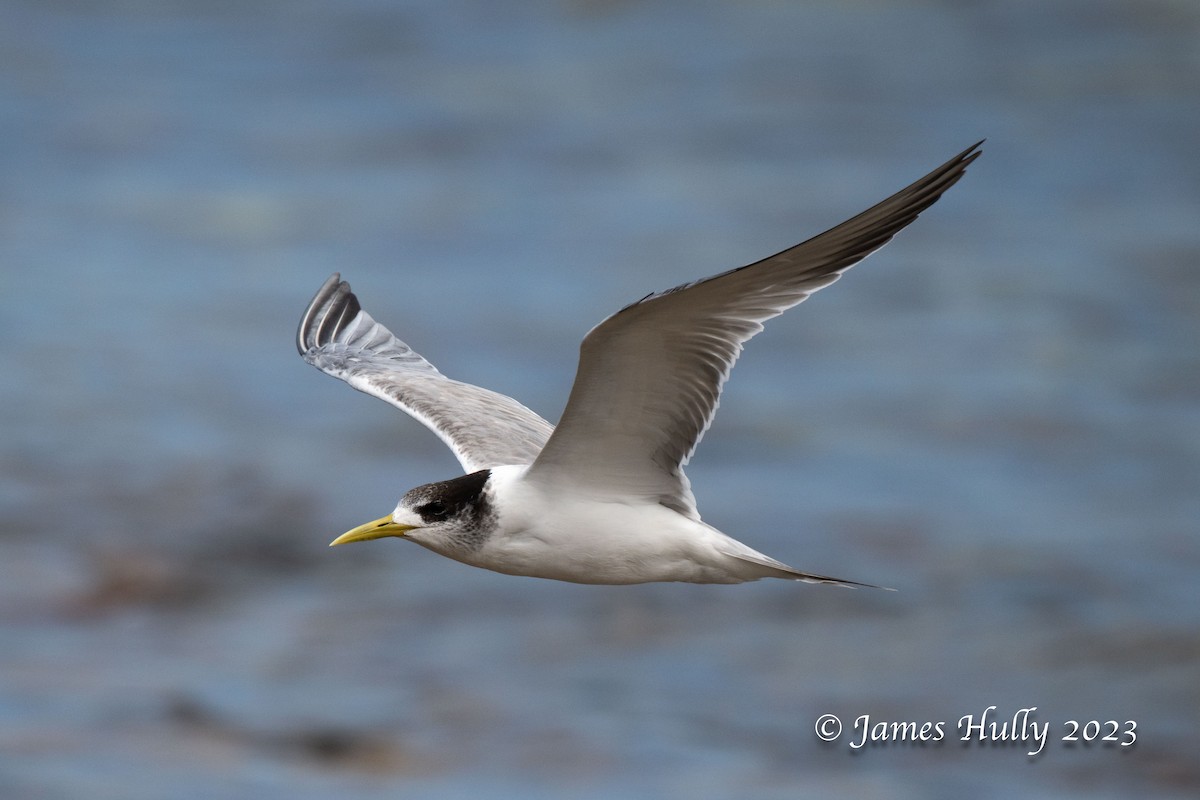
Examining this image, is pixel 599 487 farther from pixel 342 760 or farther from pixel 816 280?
pixel 342 760

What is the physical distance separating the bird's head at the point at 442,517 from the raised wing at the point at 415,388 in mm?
779

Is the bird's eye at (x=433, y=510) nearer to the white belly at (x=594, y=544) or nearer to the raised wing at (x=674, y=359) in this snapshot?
the white belly at (x=594, y=544)

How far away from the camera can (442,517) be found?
25.6 ft

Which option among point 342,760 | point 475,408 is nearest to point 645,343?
point 475,408

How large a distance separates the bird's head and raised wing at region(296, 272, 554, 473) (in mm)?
779

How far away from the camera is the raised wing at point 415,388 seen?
9.15m

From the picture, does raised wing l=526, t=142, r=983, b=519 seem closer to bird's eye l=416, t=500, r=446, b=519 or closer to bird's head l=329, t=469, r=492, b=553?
bird's head l=329, t=469, r=492, b=553

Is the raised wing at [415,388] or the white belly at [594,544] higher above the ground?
the raised wing at [415,388]

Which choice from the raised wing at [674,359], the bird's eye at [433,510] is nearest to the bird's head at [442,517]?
the bird's eye at [433,510]

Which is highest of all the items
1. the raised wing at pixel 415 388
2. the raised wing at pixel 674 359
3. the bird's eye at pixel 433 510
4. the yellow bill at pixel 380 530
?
the raised wing at pixel 415 388

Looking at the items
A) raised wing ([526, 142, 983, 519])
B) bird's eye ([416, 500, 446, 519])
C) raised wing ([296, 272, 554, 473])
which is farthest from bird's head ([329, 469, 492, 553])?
raised wing ([296, 272, 554, 473])

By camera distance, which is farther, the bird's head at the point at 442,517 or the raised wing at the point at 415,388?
the raised wing at the point at 415,388

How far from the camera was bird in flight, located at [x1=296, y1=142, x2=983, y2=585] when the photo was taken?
7062 mm

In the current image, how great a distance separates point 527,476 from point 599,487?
1.14ft
